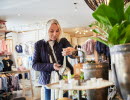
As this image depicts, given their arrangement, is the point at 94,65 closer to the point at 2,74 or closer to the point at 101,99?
the point at 101,99

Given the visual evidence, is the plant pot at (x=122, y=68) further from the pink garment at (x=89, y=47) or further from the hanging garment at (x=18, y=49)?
the hanging garment at (x=18, y=49)

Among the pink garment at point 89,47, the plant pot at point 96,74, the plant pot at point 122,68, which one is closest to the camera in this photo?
the plant pot at point 122,68

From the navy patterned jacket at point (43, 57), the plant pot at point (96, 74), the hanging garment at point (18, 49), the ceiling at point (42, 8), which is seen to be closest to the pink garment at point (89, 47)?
the ceiling at point (42, 8)

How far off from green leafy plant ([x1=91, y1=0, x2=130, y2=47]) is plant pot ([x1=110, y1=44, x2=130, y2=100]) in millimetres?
50

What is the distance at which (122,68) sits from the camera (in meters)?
0.66

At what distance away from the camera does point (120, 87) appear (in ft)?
2.22

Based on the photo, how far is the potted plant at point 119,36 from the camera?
66cm

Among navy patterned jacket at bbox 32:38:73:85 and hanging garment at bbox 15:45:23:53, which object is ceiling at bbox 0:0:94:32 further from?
navy patterned jacket at bbox 32:38:73:85

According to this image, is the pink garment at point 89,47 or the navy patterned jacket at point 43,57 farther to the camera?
the pink garment at point 89,47

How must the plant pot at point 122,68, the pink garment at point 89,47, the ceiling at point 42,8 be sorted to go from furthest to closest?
the pink garment at point 89,47, the ceiling at point 42,8, the plant pot at point 122,68

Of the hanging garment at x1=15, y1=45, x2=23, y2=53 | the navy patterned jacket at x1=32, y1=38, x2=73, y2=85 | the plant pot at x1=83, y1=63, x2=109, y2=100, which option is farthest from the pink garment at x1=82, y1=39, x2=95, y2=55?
the plant pot at x1=83, y1=63, x2=109, y2=100

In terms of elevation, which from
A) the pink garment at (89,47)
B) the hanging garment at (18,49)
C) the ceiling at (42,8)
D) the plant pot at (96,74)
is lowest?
the plant pot at (96,74)

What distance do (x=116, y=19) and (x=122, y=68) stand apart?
0.67 ft

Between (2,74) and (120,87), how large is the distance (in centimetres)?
524
